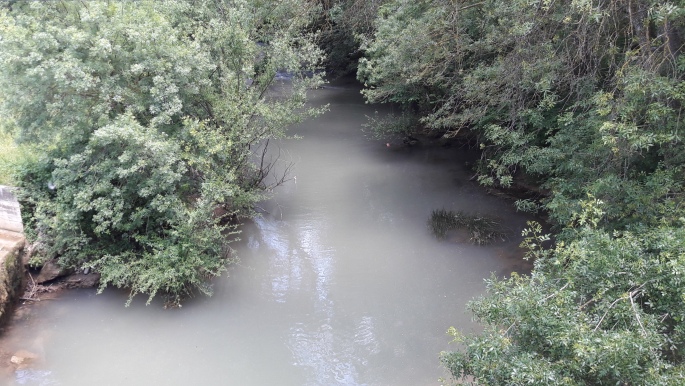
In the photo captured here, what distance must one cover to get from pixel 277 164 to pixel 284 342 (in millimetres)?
6837

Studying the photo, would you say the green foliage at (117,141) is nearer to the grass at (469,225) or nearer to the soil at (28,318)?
the soil at (28,318)

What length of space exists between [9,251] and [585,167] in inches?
353

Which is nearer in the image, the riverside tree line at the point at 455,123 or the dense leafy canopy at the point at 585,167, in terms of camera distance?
the dense leafy canopy at the point at 585,167

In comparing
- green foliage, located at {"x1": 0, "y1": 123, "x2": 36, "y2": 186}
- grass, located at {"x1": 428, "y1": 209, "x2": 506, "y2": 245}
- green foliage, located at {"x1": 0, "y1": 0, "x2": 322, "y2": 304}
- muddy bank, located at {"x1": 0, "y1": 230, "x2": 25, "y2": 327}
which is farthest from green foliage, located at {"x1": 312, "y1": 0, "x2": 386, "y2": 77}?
muddy bank, located at {"x1": 0, "y1": 230, "x2": 25, "y2": 327}

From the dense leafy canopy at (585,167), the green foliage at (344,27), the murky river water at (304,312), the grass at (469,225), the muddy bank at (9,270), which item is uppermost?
the green foliage at (344,27)

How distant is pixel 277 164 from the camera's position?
519 inches

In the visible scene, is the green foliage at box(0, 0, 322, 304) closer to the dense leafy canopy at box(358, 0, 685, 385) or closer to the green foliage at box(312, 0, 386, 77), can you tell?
A: the dense leafy canopy at box(358, 0, 685, 385)

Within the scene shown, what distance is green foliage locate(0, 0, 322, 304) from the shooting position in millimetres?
6984

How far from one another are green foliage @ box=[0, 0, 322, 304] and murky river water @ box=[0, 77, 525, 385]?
745mm

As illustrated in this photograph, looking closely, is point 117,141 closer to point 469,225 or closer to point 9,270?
point 9,270

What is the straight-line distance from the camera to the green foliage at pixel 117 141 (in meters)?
6.98

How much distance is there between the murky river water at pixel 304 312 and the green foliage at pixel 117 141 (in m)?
0.74

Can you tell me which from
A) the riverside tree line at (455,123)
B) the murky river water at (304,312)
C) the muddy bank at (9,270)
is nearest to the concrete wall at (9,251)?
the muddy bank at (9,270)

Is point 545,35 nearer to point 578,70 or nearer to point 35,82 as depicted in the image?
point 578,70
